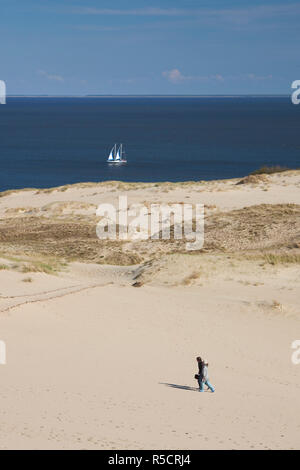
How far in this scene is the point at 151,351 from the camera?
1739cm

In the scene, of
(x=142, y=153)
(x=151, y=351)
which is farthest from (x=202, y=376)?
→ (x=142, y=153)

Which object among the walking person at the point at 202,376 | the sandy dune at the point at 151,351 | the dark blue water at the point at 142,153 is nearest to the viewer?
the sandy dune at the point at 151,351

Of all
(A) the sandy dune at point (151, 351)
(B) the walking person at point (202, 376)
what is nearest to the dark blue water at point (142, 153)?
(A) the sandy dune at point (151, 351)

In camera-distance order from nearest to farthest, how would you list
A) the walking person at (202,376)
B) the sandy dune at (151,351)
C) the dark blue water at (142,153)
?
the sandy dune at (151,351) → the walking person at (202,376) → the dark blue water at (142,153)

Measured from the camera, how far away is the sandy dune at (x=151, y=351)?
12102mm

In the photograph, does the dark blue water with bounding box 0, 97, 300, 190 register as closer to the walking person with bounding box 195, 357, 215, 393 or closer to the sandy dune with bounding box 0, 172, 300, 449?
the sandy dune with bounding box 0, 172, 300, 449

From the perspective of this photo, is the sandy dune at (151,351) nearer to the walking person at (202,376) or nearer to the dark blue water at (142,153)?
the walking person at (202,376)

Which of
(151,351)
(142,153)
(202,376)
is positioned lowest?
(202,376)

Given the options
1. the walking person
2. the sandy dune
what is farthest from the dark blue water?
the walking person

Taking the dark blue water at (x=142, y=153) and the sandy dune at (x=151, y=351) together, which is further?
the dark blue water at (x=142, y=153)

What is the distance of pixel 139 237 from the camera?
3469cm

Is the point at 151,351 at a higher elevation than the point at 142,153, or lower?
lower

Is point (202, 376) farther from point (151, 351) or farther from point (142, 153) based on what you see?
point (142, 153)

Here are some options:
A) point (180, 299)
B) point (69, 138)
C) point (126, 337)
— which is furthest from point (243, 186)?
point (69, 138)
